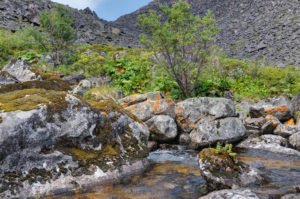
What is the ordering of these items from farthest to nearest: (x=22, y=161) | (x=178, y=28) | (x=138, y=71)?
(x=138, y=71)
(x=178, y=28)
(x=22, y=161)

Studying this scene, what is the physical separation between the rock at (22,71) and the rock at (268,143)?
8797mm

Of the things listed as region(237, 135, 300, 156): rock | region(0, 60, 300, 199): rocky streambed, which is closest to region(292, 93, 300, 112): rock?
region(237, 135, 300, 156): rock

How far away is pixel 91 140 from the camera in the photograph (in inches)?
175

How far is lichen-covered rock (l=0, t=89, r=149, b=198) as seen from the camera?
3.40m

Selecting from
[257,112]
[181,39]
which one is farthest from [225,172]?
[181,39]

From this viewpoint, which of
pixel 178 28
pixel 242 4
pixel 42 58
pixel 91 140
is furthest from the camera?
pixel 242 4

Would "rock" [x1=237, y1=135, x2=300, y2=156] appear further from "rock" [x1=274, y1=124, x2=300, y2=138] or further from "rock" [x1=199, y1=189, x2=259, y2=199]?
"rock" [x1=199, y1=189, x2=259, y2=199]

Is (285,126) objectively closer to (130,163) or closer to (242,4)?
(130,163)

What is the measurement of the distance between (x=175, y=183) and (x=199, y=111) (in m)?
4.96

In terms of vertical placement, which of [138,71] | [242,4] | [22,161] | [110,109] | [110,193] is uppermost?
[242,4]

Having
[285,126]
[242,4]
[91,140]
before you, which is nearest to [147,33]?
[285,126]

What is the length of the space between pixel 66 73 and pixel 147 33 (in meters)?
6.93

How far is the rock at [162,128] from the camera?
7.75m

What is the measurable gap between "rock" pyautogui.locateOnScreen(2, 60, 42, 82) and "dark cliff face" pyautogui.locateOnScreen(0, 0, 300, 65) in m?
30.2
